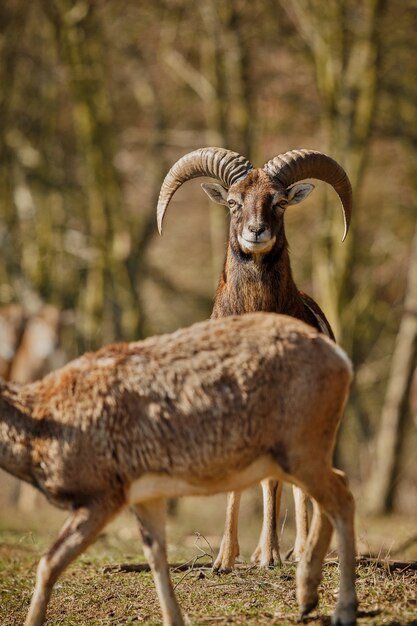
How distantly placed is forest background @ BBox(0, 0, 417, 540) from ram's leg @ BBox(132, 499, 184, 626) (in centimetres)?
1146

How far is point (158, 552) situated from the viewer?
713 centimetres

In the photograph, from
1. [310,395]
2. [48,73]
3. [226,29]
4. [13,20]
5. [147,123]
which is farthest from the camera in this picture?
[147,123]

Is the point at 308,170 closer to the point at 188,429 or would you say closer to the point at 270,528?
the point at 270,528

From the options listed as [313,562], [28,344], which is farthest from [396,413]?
[313,562]

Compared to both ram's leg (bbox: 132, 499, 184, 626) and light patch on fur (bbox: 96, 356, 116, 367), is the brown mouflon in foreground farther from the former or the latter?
ram's leg (bbox: 132, 499, 184, 626)

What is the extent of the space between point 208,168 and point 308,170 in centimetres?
90

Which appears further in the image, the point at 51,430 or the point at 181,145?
the point at 181,145

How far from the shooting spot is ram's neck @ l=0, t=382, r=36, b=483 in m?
6.91

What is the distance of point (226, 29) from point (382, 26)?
106 inches

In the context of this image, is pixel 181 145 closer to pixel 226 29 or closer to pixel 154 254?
pixel 226 29

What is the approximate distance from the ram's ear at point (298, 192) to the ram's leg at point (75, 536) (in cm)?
440

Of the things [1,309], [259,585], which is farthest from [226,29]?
[259,585]

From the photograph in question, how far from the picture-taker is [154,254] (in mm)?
27688

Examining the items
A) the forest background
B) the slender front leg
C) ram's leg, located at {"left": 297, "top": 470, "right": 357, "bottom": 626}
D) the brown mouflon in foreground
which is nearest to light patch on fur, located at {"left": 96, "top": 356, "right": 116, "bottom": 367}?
the brown mouflon in foreground
